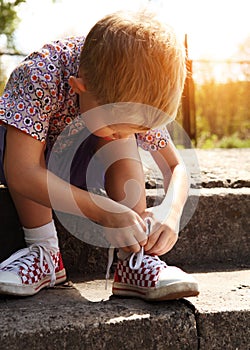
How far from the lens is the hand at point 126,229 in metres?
1.31

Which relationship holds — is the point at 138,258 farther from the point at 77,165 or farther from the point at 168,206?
the point at 77,165

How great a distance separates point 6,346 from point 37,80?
0.65 meters

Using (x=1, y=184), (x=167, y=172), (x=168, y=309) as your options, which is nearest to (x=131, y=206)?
(x=167, y=172)

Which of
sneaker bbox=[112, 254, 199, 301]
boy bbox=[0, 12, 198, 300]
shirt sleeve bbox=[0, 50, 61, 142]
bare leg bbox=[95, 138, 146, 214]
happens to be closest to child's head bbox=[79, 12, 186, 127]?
boy bbox=[0, 12, 198, 300]

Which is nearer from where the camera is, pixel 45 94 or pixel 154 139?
pixel 45 94

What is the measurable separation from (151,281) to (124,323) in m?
0.17

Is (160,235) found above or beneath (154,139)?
beneath

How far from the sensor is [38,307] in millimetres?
1305

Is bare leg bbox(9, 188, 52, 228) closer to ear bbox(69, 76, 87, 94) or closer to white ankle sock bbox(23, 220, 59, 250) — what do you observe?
white ankle sock bbox(23, 220, 59, 250)

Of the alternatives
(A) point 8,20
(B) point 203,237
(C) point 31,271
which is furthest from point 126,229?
(A) point 8,20

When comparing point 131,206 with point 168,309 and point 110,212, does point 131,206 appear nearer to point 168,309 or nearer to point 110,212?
point 110,212

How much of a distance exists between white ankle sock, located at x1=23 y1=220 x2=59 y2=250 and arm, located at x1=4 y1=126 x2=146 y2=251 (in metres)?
0.23

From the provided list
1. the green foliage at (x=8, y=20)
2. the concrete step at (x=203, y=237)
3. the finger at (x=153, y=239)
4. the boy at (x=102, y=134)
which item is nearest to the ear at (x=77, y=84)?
the boy at (x=102, y=134)

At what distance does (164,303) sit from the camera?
1332 mm
